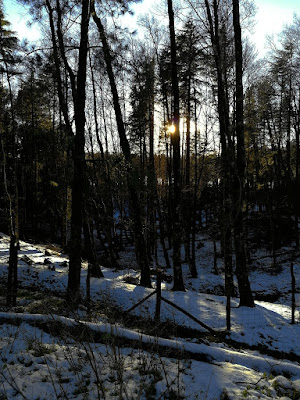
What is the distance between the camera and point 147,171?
33.0 ft

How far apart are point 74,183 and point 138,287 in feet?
18.9

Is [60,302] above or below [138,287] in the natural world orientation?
above

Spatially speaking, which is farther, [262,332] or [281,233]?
[281,233]

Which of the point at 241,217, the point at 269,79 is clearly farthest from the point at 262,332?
the point at 269,79

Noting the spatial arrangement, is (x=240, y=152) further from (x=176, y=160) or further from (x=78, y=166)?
(x=78, y=166)

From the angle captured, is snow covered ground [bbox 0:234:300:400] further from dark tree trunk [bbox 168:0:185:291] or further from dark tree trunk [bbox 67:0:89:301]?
dark tree trunk [bbox 168:0:185:291]

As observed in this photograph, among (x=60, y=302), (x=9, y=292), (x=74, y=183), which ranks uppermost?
(x=74, y=183)

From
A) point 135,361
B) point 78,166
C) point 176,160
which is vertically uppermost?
point 176,160

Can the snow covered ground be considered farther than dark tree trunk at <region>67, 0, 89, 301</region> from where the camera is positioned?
No

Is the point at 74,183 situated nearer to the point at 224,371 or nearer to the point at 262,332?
the point at 224,371

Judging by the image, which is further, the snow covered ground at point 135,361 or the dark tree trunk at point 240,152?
the dark tree trunk at point 240,152

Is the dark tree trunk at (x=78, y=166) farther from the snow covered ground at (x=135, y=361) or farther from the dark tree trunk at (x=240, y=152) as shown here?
the dark tree trunk at (x=240, y=152)

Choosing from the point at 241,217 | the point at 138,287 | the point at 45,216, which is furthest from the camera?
the point at 45,216

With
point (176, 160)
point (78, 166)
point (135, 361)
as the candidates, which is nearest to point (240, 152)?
point (176, 160)
